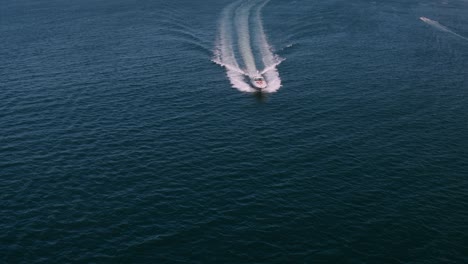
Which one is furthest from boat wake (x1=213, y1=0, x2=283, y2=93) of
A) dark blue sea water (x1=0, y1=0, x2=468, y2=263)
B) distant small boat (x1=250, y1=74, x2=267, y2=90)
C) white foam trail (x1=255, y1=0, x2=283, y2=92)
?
dark blue sea water (x1=0, y1=0, x2=468, y2=263)

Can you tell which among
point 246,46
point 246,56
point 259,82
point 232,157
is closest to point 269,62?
point 246,56

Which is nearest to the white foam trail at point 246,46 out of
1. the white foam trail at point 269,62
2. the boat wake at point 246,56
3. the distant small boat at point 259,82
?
the boat wake at point 246,56

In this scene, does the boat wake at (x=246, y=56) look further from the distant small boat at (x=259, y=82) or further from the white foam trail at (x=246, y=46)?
the distant small boat at (x=259, y=82)

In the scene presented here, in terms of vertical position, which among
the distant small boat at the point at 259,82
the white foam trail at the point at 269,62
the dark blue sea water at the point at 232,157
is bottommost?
the dark blue sea water at the point at 232,157

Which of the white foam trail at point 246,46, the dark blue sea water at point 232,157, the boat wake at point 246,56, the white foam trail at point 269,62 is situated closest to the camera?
the dark blue sea water at point 232,157

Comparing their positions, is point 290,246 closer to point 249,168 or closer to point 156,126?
point 249,168

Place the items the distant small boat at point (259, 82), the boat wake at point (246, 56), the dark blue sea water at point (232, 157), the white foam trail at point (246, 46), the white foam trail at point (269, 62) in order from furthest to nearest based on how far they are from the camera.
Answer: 1. the white foam trail at point (246, 46)
2. the boat wake at point (246, 56)
3. the white foam trail at point (269, 62)
4. the distant small boat at point (259, 82)
5. the dark blue sea water at point (232, 157)

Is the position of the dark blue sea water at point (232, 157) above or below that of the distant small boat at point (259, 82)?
below

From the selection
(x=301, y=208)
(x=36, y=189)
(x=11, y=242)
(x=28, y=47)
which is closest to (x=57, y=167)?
(x=36, y=189)

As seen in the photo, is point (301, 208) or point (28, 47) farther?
Result: point (28, 47)
